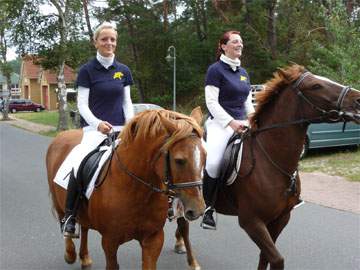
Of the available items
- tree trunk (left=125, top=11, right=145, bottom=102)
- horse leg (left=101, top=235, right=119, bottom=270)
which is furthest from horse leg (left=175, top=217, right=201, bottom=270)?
tree trunk (left=125, top=11, right=145, bottom=102)

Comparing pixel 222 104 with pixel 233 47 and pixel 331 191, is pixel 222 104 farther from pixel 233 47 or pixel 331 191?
pixel 331 191

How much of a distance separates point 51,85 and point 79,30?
45038mm

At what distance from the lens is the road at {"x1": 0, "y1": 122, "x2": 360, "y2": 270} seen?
17.9 ft

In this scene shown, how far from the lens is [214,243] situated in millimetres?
6219

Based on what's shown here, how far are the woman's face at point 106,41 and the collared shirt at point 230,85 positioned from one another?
1.13 m

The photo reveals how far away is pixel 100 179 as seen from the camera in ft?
12.8

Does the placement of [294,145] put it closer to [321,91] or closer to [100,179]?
[321,91]

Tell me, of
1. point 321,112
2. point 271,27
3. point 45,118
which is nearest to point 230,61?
point 321,112

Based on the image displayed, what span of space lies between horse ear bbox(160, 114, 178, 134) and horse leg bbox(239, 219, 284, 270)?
1474mm

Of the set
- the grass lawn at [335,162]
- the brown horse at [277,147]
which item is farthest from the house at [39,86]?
the brown horse at [277,147]

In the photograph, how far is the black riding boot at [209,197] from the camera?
15.7 feet

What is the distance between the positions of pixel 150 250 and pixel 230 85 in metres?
1.99

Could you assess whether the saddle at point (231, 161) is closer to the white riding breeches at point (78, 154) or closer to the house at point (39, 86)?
the white riding breeches at point (78, 154)

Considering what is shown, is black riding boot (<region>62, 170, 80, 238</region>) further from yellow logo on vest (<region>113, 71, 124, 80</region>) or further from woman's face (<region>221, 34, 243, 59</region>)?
woman's face (<region>221, 34, 243, 59</region>)
